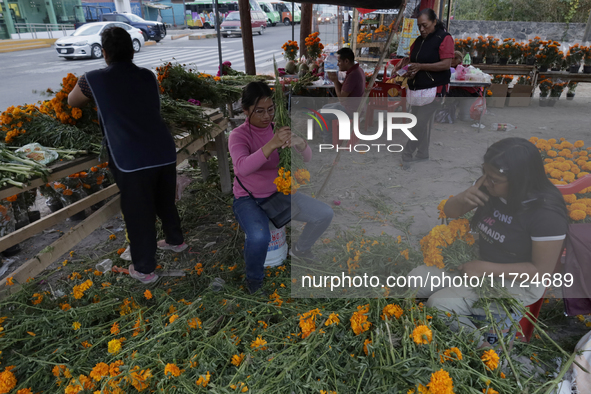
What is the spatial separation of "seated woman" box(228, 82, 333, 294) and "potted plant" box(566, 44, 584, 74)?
27.2 feet

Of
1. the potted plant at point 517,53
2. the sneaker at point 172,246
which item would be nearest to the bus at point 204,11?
the potted plant at point 517,53

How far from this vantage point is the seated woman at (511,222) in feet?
4.89

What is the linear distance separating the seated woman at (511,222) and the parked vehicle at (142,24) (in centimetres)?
2068

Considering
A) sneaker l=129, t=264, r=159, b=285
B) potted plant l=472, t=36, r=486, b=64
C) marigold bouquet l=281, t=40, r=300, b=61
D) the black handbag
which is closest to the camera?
the black handbag

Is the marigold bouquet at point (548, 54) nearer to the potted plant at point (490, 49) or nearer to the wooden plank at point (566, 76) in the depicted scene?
the wooden plank at point (566, 76)

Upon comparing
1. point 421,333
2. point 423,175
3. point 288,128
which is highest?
point 288,128

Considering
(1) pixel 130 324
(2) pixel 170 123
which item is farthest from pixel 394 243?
(2) pixel 170 123

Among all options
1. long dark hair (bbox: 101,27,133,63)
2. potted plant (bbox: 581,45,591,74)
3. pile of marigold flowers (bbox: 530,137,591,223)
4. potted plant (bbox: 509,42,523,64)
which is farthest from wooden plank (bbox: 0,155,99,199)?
potted plant (bbox: 581,45,591,74)

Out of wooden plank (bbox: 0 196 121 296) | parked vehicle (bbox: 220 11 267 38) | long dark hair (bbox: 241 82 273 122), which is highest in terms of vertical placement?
parked vehicle (bbox: 220 11 267 38)

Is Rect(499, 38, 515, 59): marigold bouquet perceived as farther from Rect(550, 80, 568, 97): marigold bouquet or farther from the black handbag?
the black handbag

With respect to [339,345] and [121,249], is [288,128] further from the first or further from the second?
[121,249]

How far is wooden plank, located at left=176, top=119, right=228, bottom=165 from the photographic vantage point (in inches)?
124

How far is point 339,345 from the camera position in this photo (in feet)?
5.20

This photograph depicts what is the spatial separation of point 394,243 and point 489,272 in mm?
748
